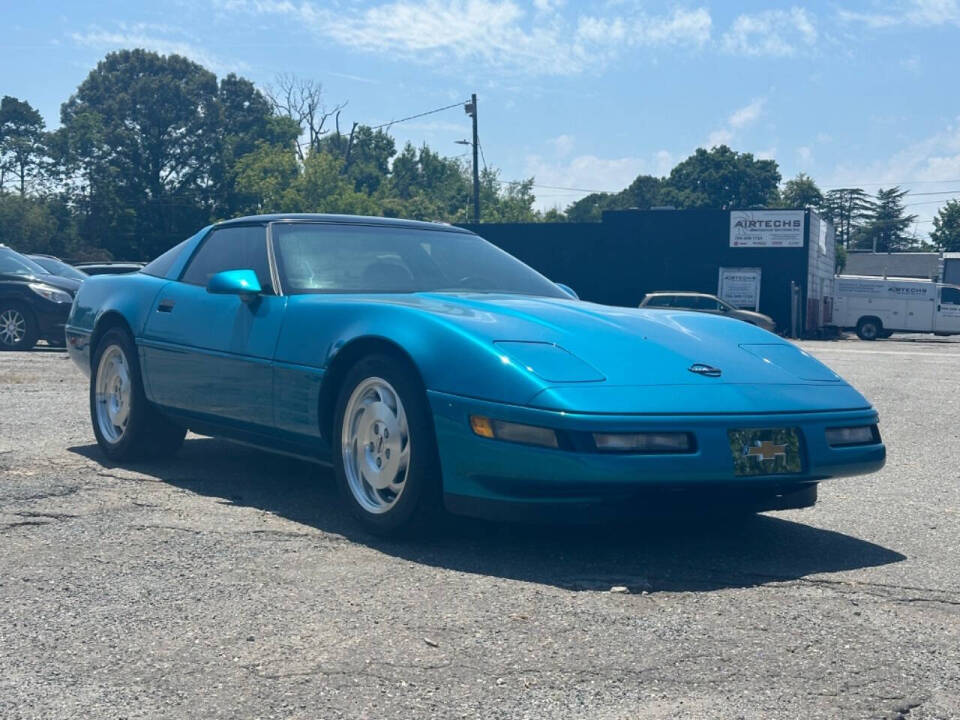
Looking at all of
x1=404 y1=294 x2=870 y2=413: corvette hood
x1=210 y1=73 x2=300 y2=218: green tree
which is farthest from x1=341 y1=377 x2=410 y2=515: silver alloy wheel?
x1=210 y1=73 x2=300 y2=218: green tree

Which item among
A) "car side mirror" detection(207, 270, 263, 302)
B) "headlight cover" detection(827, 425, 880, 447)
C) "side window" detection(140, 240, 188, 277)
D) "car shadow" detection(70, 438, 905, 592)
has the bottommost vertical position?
"car shadow" detection(70, 438, 905, 592)

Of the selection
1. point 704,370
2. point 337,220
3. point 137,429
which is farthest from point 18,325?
point 704,370

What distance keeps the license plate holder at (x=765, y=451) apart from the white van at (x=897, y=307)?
115ft

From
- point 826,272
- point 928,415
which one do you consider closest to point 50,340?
point 928,415

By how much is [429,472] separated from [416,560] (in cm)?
31

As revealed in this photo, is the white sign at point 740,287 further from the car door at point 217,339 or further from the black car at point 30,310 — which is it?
the car door at point 217,339

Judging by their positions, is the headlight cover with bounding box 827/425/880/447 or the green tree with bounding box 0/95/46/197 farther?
the green tree with bounding box 0/95/46/197

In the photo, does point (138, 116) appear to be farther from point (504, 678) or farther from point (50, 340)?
point (504, 678)

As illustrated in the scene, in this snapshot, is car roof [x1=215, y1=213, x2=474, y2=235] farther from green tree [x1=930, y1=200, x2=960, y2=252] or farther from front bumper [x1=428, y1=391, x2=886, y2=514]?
green tree [x1=930, y1=200, x2=960, y2=252]

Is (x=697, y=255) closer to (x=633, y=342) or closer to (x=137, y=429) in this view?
(x=137, y=429)

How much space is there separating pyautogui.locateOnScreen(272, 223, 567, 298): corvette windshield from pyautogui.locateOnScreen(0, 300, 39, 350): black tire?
10.7m

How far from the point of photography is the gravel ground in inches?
109

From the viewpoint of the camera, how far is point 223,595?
11.8 ft

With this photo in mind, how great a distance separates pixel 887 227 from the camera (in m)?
130
